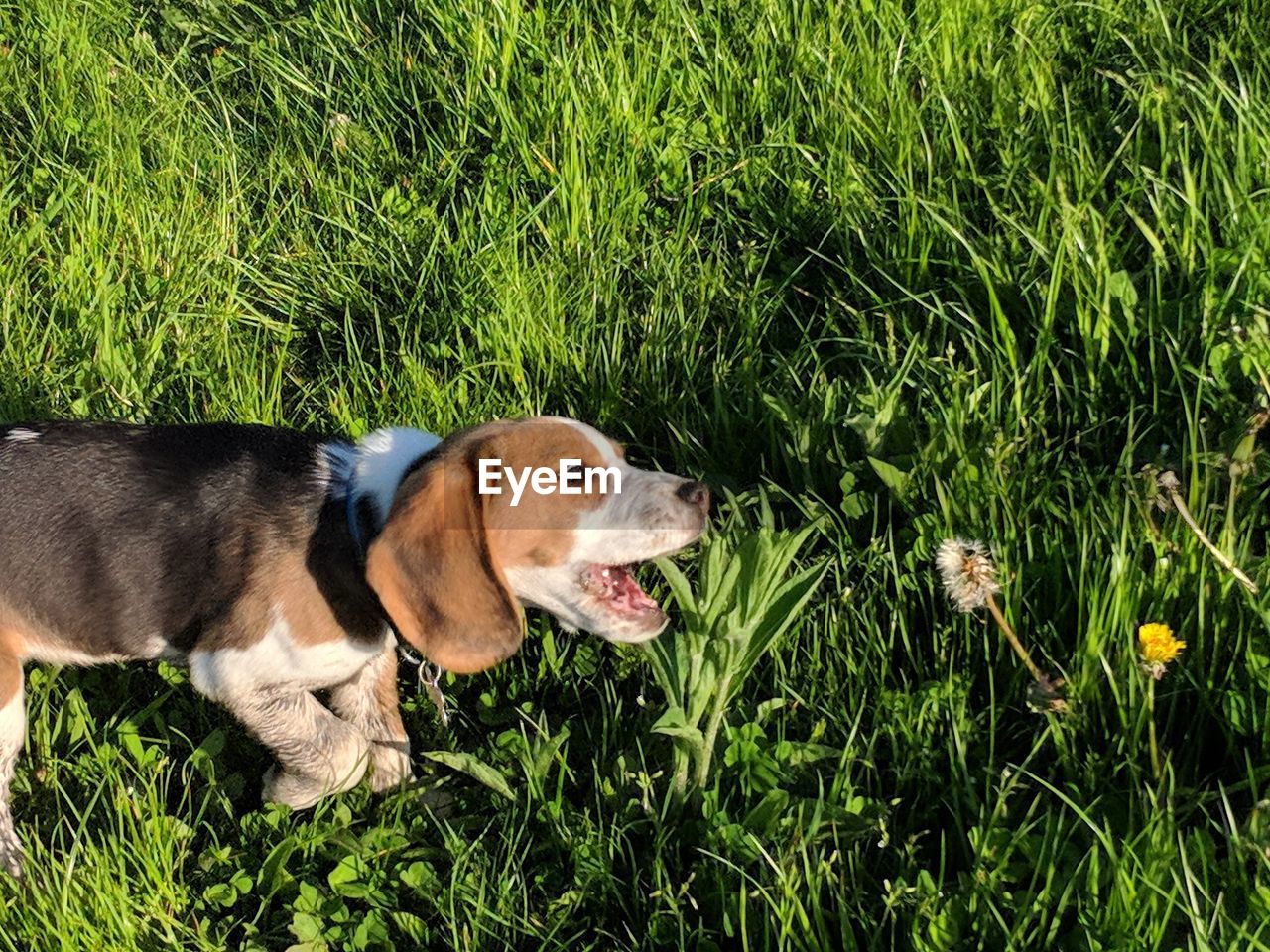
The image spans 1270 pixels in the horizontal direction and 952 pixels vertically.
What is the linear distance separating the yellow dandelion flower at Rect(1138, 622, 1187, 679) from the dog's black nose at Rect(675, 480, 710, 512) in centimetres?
92

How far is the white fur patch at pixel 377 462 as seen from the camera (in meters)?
2.90

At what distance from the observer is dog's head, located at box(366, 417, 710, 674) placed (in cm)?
271

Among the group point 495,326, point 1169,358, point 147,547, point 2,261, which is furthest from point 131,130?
point 1169,358

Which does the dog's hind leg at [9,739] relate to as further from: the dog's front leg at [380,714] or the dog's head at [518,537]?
the dog's head at [518,537]

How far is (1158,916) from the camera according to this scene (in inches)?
83.9

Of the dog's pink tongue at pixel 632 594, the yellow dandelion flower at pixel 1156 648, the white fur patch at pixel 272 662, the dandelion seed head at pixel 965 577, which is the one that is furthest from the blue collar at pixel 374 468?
the yellow dandelion flower at pixel 1156 648

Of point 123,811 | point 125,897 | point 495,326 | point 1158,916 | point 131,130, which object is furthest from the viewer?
point 131,130

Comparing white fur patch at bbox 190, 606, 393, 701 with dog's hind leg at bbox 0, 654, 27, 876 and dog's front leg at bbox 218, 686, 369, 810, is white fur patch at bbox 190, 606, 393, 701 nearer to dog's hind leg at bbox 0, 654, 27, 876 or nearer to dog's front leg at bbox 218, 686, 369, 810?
dog's front leg at bbox 218, 686, 369, 810

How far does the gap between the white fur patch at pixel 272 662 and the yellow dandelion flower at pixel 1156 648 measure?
5.19 feet

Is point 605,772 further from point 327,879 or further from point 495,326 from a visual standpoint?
point 495,326

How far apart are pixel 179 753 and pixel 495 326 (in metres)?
1.36

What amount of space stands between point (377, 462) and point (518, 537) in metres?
0.38

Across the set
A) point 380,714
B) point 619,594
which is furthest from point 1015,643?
point 380,714

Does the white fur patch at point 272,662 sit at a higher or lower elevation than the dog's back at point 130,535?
lower
